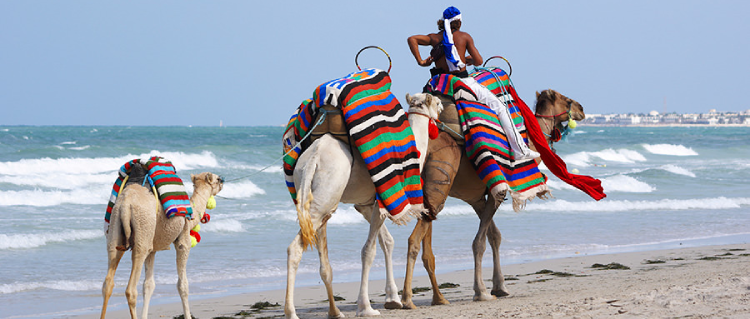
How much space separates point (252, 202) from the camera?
2034 cm

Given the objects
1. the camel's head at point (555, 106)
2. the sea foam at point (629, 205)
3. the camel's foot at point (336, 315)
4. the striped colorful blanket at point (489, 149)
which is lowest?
the camel's foot at point (336, 315)

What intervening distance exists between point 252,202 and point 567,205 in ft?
27.0

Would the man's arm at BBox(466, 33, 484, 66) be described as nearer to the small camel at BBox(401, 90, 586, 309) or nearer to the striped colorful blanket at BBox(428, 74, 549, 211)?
the striped colorful blanket at BBox(428, 74, 549, 211)

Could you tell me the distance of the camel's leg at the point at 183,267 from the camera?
6.95 meters

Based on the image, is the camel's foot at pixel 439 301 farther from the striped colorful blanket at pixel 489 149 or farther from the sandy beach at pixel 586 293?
the striped colorful blanket at pixel 489 149

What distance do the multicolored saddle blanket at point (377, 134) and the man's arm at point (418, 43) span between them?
28.8 inches

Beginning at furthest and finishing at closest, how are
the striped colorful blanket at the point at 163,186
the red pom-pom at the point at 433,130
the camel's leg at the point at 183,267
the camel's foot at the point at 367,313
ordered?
the red pom-pom at the point at 433,130 < the camel's foot at the point at 367,313 < the camel's leg at the point at 183,267 < the striped colorful blanket at the point at 163,186

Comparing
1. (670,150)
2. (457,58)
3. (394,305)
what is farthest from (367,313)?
(670,150)

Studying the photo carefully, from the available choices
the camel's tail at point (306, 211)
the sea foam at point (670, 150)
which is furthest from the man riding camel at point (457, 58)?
the sea foam at point (670, 150)

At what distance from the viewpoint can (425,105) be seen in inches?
295

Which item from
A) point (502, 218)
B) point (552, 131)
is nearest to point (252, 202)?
point (502, 218)

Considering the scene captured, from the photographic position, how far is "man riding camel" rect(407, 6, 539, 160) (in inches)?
312

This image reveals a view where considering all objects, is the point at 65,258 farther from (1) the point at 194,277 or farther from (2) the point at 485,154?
(2) the point at 485,154

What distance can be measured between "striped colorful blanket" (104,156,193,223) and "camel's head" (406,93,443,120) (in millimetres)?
2324
